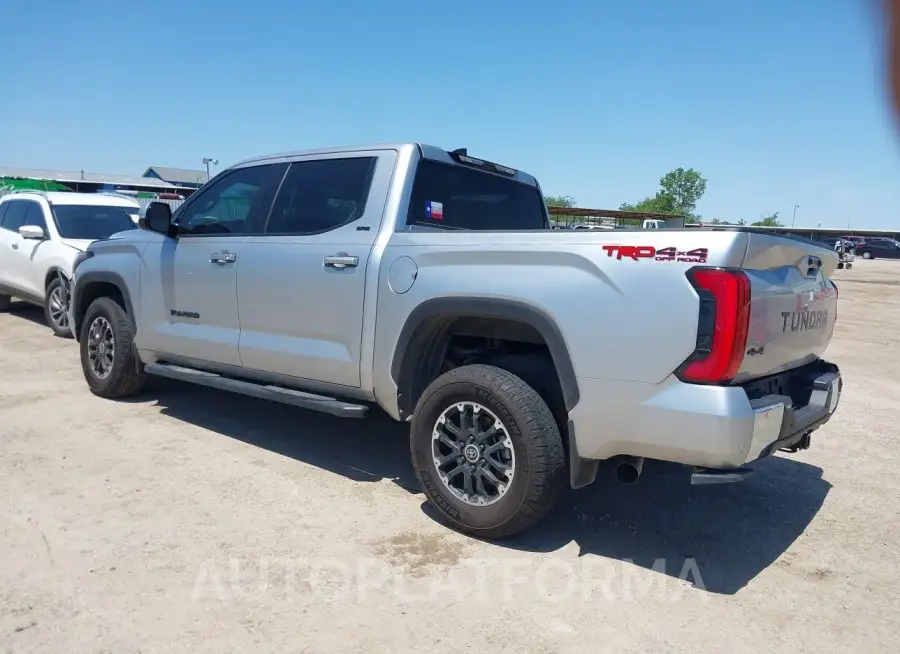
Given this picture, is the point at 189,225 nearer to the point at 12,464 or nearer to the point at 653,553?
the point at 12,464

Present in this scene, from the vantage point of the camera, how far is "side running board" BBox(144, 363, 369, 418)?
411cm

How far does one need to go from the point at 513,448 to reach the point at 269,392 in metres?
1.82

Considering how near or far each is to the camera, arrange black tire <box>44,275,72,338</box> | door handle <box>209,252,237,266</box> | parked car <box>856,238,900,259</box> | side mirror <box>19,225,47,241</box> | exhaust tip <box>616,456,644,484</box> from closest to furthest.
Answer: exhaust tip <box>616,456,644,484</box>
door handle <box>209,252,237,266</box>
black tire <box>44,275,72,338</box>
side mirror <box>19,225,47,241</box>
parked car <box>856,238,900,259</box>

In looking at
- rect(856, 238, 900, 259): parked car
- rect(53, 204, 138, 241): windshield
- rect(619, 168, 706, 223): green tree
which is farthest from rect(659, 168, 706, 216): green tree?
rect(53, 204, 138, 241): windshield

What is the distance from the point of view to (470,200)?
4.76 metres

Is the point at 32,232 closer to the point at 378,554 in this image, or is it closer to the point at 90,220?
the point at 90,220

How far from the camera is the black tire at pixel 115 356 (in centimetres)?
574

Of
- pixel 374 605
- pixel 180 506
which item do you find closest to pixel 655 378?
pixel 374 605

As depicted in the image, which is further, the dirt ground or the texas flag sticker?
the texas flag sticker

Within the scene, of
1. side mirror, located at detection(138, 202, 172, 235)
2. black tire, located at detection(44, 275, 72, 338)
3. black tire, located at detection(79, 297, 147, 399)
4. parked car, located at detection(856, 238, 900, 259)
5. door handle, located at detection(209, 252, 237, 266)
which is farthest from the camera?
parked car, located at detection(856, 238, 900, 259)

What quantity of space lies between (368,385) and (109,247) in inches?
123

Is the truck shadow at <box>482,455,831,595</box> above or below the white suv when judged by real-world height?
below

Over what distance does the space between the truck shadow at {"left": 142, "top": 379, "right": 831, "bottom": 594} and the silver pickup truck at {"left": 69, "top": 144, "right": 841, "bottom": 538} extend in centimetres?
51

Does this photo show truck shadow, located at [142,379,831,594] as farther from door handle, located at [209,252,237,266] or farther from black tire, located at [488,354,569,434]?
door handle, located at [209,252,237,266]
